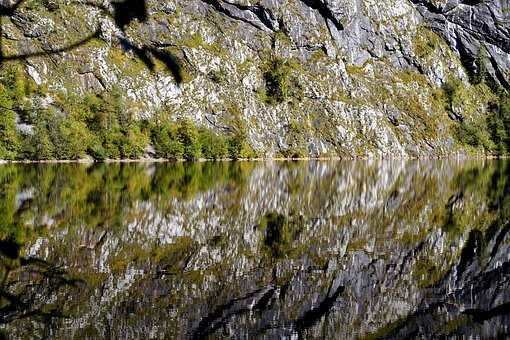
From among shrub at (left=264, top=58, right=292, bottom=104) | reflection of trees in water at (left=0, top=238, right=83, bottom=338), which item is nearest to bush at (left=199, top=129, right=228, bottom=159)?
shrub at (left=264, top=58, right=292, bottom=104)

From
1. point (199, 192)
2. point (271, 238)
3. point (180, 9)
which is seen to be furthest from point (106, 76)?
point (271, 238)

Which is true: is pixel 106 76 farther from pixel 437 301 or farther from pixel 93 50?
pixel 437 301

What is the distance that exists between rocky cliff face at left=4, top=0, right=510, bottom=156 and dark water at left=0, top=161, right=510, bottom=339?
208 ft

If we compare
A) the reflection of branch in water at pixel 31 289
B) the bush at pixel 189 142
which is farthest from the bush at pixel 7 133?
the reflection of branch in water at pixel 31 289

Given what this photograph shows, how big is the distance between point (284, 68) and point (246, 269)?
94.8 meters

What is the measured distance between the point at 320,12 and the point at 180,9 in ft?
104

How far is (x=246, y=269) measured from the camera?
15.5 metres

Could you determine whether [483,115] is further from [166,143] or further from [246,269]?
[246,269]

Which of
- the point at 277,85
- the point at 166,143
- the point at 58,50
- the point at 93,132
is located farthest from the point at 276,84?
the point at 93,132

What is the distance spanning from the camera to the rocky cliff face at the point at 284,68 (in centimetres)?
8925

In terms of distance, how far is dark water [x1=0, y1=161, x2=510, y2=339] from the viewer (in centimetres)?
1131

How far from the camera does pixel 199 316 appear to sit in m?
11.5

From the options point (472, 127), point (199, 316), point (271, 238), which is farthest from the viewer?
point (472, 127)

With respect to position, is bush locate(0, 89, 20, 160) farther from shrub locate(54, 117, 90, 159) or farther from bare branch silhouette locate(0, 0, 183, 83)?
bare branch silhouette locate(0, 0, 183, 83)
